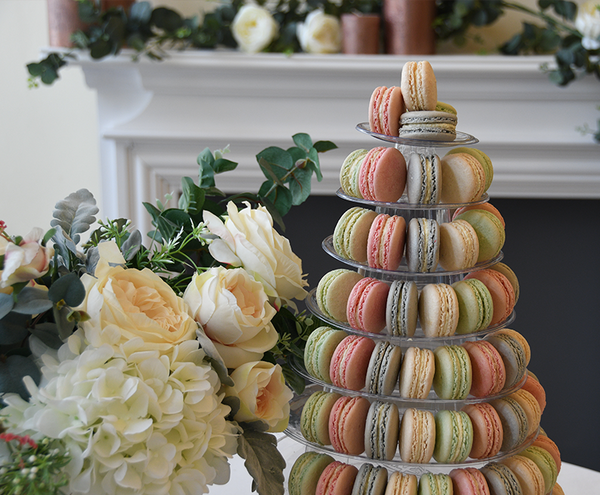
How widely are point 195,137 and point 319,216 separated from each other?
430 mm

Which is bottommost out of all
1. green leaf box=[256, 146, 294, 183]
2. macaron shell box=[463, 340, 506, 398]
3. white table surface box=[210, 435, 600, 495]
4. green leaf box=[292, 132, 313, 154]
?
white table surface box=[210, 435, 600, 495]

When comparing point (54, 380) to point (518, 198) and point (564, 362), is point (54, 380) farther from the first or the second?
point (564, 362)

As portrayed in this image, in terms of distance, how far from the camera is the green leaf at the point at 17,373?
1.29 ft

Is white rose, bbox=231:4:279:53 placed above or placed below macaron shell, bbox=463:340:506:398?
above

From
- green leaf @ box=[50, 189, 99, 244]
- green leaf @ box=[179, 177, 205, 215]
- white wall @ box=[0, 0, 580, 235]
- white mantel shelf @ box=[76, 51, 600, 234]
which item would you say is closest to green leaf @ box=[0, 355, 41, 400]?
green leaf @ box=[50, 189, 99, 244]

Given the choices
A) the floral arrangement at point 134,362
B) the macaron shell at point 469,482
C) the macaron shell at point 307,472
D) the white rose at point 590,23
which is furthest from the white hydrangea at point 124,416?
the white rose at point 590,23

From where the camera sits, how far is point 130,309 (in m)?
0.42

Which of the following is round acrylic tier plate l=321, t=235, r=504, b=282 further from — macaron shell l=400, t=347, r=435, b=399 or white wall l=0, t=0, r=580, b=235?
white wall l=0, t=0, r=580, b=235

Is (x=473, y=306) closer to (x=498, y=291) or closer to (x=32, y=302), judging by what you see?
(x=498, y=291)

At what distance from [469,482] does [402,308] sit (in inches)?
6.0

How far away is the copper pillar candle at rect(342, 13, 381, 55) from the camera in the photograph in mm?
1322

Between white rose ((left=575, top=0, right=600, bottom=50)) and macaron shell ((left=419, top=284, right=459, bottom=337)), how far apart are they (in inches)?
42.6

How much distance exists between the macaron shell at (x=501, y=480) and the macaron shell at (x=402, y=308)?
5.3 inches

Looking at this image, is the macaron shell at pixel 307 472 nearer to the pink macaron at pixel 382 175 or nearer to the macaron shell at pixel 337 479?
the macaron shell at pixel 337 479
